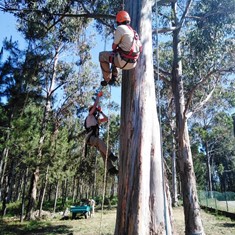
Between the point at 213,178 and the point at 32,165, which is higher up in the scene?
the point at 213,178

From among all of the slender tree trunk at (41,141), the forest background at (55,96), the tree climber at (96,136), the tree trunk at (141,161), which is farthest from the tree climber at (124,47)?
the slender tree trunk at (41,141)

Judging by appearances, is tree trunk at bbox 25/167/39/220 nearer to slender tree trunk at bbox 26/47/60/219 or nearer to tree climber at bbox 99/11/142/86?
slender tree trunk at bbox 26/47/60/219

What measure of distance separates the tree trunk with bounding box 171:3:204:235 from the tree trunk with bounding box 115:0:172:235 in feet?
13.5

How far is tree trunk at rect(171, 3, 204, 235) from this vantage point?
684cm

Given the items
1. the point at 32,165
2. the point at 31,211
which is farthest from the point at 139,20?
the point at 31,211

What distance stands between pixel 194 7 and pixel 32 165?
897 cm

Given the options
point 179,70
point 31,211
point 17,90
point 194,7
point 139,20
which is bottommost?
point 31,211

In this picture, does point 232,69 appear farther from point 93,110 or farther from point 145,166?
point 145,166

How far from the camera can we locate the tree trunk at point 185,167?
22.4 feet

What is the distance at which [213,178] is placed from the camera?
47.1 metres

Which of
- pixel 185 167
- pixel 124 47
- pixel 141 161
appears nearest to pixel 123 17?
→ pixel 124 47

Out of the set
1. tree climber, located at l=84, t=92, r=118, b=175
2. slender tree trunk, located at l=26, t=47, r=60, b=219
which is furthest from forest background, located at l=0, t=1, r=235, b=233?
tree climber, located at l=84, t=92, r=118, b=175

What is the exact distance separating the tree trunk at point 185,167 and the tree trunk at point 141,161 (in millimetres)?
4123

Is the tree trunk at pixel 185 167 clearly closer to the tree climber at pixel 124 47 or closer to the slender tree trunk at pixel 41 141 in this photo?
the tree climber at pixel 124 47
